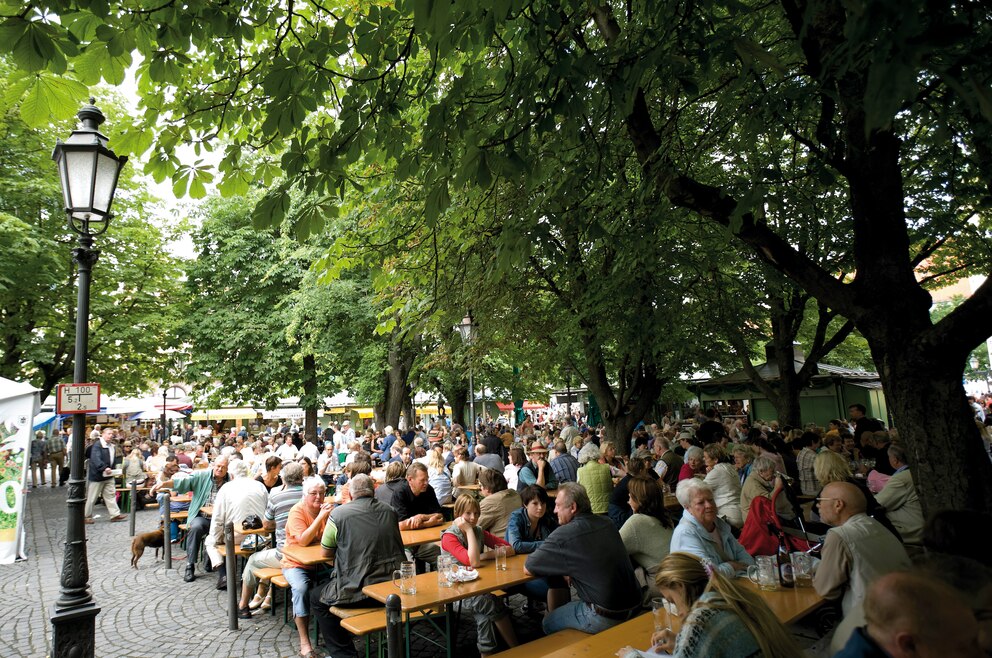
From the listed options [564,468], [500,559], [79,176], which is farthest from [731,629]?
[564,468]

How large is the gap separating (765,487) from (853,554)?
11.3ft

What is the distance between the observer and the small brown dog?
29.1 ft

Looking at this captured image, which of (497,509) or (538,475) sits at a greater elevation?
(497,509)

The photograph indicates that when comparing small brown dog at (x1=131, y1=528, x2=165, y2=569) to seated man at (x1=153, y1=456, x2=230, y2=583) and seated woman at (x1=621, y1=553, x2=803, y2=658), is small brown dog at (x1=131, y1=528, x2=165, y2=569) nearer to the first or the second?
seated man at (x1=153, y1=456, x2=230, y2=583)

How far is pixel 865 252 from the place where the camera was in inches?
170

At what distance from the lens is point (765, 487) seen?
6969 millimetres

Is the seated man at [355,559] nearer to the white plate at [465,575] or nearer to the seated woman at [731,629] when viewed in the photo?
the white plate at [465,575]

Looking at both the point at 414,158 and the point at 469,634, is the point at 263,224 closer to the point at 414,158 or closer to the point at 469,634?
the point at 414,158

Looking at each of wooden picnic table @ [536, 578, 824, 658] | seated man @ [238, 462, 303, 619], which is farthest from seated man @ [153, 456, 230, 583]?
wooden picnic table @ [536, 578, 824, 658]

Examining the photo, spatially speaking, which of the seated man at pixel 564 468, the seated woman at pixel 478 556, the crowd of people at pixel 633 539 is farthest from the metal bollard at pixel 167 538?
the seated man at pixel 564 468

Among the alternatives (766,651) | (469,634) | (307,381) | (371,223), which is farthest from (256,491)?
(307,381)

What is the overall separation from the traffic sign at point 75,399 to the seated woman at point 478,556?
11.3 feet

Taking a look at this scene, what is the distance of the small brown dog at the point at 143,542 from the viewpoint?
8859 mm

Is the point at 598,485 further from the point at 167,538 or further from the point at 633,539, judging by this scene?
the point at 167,538
